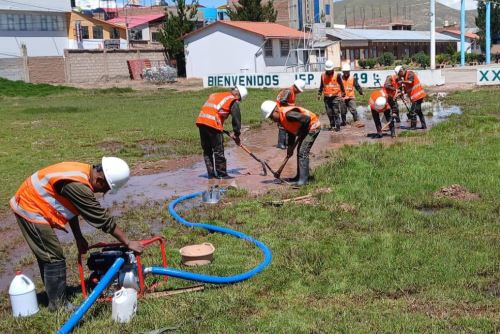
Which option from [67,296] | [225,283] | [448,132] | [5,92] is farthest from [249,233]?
[5,92]

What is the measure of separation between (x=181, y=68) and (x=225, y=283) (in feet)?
165

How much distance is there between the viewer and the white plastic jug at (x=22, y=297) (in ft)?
17.5

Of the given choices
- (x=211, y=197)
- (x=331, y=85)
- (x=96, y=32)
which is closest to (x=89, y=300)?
(x=211, y=197)

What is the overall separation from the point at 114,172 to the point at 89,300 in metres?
1.07

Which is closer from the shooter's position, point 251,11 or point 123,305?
point 123,305

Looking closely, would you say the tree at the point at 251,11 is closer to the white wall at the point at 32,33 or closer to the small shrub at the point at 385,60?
the small shrub at the point at 385,60

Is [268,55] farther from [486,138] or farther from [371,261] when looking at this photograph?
[371,261]

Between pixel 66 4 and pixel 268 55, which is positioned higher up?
pixel 66 4

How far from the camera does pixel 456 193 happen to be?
28.3 ft

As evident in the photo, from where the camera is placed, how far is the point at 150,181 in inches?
463

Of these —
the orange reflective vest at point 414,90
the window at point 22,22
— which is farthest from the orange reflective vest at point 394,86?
the window at point 22,22

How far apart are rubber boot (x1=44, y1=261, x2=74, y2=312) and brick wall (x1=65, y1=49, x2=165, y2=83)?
46.0m

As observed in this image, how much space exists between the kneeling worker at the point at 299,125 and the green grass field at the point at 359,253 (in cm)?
40

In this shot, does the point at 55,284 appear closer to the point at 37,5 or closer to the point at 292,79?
the point at 292,79
